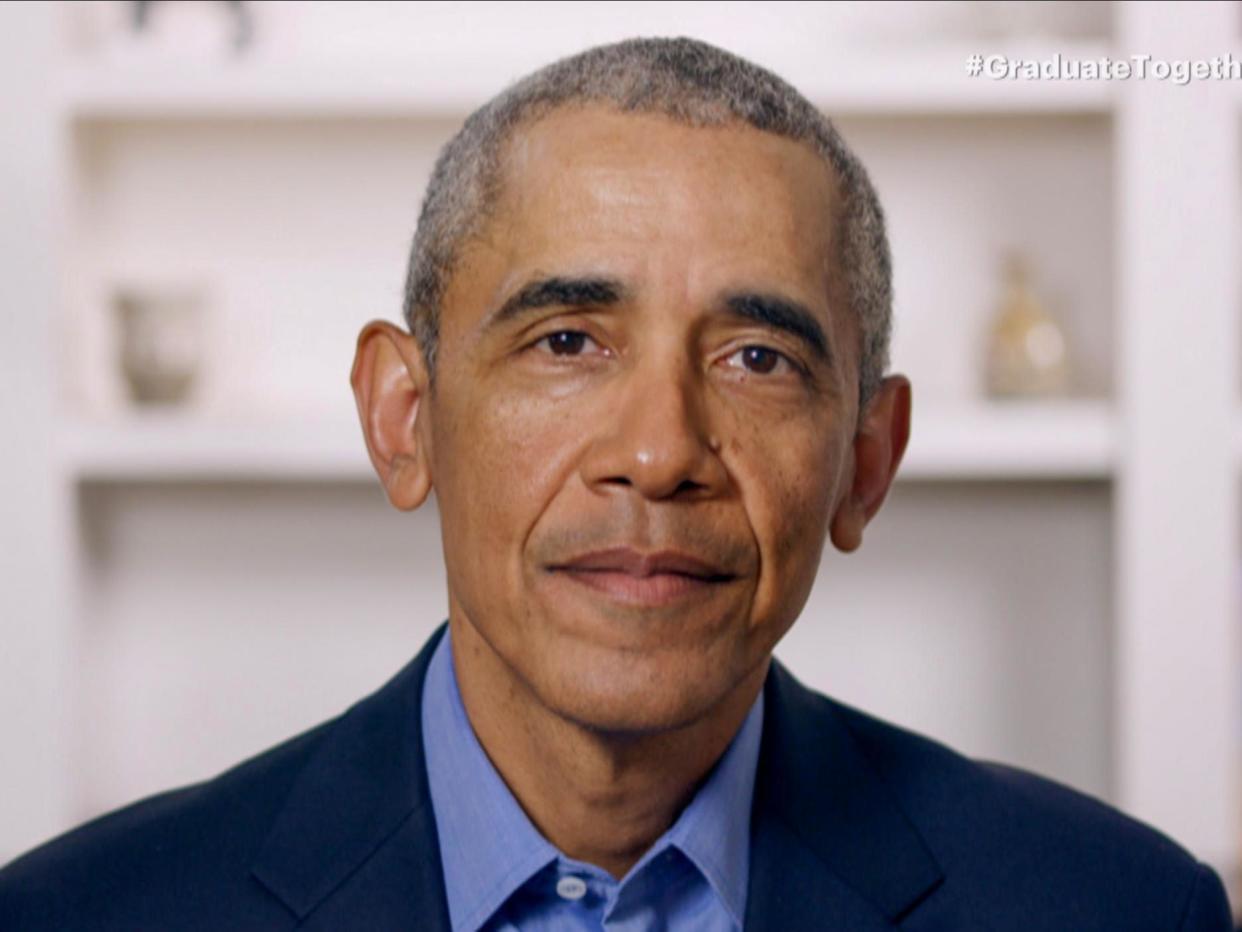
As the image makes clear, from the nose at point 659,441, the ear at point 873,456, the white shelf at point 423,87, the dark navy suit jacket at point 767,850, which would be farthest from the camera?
the white shelf at point 423,87

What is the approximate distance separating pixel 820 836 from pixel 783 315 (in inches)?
14.8

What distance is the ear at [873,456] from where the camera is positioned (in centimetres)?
129

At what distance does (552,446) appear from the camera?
1.13 m

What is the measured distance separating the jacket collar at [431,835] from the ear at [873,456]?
14cm

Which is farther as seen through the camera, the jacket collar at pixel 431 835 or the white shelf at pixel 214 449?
the white shelf at pixel 214 449

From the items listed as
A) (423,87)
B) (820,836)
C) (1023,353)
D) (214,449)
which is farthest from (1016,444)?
(820,836)

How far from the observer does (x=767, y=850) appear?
1.24m

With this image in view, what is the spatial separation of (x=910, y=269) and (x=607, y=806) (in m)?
1.56

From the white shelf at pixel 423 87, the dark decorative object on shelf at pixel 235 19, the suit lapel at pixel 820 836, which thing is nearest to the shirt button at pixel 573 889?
the suit lapel at pixel 820 836

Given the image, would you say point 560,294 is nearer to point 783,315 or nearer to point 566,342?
point 566,342

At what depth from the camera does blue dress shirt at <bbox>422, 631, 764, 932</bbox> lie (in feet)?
3.89

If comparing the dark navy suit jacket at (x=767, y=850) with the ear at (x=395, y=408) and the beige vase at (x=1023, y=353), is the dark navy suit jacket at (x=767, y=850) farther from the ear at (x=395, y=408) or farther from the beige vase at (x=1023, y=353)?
the beige vase at (x=1023, y=353)

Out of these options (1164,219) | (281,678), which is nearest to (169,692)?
(281,678)

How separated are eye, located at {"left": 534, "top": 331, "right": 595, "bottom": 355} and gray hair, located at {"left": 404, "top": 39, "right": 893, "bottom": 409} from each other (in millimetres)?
109
